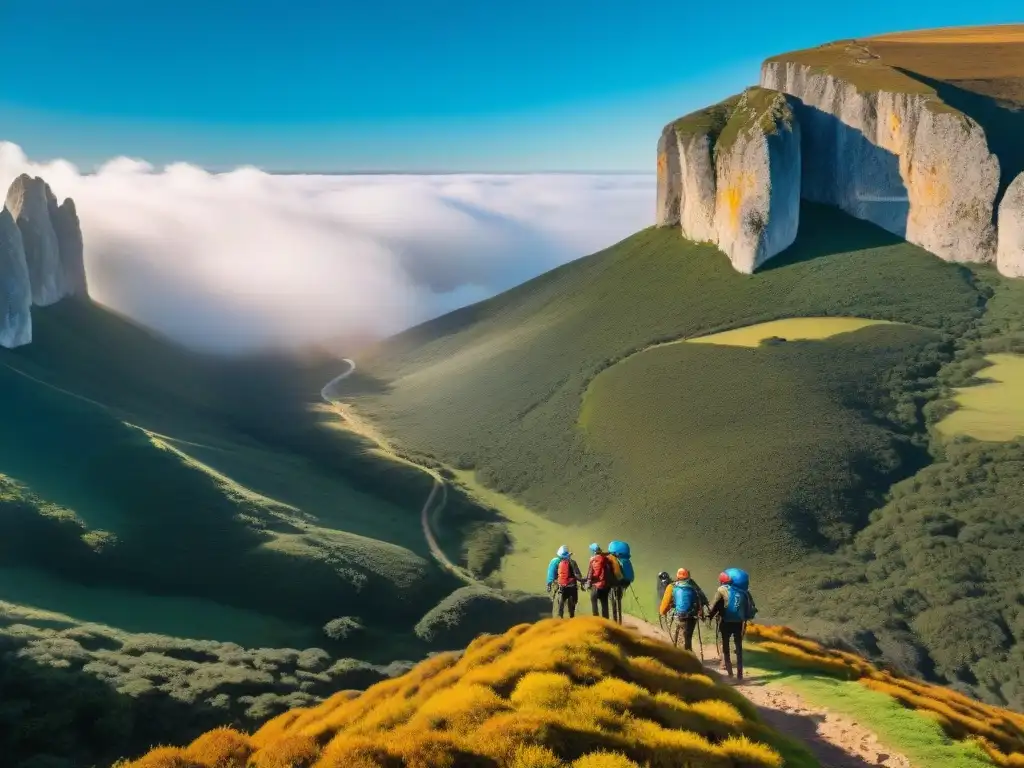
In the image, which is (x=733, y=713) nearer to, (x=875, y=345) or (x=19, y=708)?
(x=19, y=708)

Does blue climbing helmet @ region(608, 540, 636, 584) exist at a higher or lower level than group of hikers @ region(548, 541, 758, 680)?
higher

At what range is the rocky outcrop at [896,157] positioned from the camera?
10794cm

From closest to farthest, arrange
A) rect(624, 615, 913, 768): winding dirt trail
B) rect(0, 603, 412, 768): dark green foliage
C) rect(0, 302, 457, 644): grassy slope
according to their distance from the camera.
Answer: rect(624, 615, 913, 768): winding dirt trail → rect(0, 603, 412, 768): dark green foliage → rect(0, 302, 457, 644): grassy slope

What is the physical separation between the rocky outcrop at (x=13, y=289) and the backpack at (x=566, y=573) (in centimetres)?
10253

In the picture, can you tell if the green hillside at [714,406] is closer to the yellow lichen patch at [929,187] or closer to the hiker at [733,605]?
the yellow lichen patch at [929,187]

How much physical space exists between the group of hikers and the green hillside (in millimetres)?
29802

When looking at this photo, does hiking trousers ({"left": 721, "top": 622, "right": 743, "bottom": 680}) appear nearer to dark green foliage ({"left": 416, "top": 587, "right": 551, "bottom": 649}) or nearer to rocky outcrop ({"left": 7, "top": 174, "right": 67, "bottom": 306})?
dark green foliage ({"left": 416, "top": 587, "right": 551, "bottom": 649})

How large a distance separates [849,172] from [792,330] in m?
46.0

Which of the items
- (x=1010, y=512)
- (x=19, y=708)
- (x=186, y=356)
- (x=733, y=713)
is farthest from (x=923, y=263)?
(x=186, y=356)

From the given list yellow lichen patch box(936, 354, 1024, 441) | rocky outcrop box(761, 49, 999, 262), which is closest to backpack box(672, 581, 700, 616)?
yellow lichen patch box(936, 354, 1024, 441)

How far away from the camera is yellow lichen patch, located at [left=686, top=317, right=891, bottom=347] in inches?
3676

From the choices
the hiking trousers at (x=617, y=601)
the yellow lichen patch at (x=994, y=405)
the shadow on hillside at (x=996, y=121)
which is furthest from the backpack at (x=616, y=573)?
the shadow on hillside at (x=996, y=121)

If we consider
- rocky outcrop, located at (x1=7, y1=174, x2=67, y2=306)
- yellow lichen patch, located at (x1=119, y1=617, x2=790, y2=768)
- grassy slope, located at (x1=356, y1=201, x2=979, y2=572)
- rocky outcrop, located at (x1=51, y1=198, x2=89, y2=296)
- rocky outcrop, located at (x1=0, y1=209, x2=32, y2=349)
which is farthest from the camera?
rocky outcrop, located at (x1=51, y1=198, x2=89, y2=296)

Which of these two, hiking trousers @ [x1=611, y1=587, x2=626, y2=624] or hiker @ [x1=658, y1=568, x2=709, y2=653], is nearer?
hiker @ [x1=658, y1=568, x2=709, y2=653]
